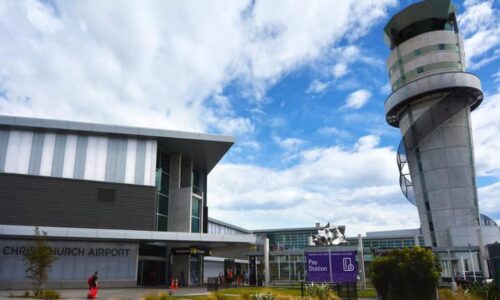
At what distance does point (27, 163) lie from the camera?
31.8m

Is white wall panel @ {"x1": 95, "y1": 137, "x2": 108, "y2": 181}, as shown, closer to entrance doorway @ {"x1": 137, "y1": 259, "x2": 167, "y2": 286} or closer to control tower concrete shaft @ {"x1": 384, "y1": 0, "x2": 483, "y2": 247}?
entrance doorway @ {"x1": 137, "y1": 259, "x2": 167, "y2": 286}

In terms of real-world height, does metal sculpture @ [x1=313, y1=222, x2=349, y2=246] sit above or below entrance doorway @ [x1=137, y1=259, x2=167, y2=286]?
above

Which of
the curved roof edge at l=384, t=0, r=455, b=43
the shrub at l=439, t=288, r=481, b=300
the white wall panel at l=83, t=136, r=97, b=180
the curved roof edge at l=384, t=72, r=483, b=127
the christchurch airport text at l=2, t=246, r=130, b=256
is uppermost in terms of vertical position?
the curved roof edge at l=384, t=0, r=455, b=43

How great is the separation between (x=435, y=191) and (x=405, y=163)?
305 inches

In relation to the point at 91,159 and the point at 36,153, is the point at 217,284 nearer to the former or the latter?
the point at 91,159

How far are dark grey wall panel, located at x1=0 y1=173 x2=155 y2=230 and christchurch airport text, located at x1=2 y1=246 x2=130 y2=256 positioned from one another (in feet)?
5.75

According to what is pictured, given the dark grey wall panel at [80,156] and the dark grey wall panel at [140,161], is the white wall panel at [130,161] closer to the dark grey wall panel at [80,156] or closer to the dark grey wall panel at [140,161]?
the dark grey wall panel at [140,161]

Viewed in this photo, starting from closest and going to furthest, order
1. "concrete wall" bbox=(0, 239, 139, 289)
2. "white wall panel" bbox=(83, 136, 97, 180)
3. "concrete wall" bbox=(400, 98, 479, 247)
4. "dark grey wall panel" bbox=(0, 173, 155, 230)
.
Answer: "concrete wall" bbox=(0, 239, 139, 289) → "dark grey wall panel" bbox=(0, 173, 155, 230) → "white wall panel" bbox=(83, 136, 97, 180) → "concrete wall" bbox=(400, 98, 479, 247)

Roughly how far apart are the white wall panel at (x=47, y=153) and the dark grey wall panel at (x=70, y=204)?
0.80 meters

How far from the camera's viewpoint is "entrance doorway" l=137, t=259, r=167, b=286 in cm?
3669

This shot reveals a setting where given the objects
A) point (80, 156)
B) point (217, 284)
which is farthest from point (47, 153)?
point (217, 284)

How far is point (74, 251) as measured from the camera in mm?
31094

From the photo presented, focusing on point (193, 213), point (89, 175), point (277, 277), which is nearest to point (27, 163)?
point (89, 175)

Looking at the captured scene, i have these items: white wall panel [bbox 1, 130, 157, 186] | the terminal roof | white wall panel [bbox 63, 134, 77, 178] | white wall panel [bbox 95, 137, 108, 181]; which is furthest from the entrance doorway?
the terminal roof
